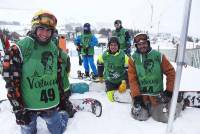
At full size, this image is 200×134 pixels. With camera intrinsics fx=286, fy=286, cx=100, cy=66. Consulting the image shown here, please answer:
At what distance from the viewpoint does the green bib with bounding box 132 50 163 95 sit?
4.77m

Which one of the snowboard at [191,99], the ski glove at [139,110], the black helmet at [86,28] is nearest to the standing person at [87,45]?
the black helmet at [86,28]

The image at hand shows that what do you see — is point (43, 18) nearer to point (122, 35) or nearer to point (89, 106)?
point (89, 106)

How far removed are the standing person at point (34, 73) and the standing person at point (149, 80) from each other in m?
1.80

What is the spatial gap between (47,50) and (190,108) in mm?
3074

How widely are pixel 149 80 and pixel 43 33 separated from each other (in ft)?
7.56

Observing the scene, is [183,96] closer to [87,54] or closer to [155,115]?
[155,115]

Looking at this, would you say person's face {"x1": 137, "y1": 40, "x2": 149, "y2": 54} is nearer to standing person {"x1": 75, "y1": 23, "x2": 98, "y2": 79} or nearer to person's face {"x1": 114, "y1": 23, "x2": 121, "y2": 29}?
person's face {"x1": 114, "y1": 23, "x2": 121, "y2": 29}

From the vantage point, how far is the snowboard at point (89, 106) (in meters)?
4.76

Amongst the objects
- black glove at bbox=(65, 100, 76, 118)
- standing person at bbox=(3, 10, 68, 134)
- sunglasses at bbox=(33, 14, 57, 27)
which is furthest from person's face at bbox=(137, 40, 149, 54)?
sunglasses at bbox=(33, 14, 57, 27)

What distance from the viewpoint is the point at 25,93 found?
10.4ft

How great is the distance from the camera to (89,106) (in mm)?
4828

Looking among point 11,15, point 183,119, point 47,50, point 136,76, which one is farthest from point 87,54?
point 11,15

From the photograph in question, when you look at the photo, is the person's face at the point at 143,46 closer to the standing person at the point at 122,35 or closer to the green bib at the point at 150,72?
the green bib at the point at 150,72

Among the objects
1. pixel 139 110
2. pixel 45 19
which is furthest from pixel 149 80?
pixel 45 19
